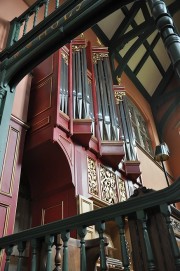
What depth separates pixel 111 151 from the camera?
14.3 feet

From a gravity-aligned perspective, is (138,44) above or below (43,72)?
above

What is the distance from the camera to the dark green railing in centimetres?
136

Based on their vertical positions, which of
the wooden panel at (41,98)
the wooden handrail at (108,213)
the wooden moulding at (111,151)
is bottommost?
the wooden handrail at (108,213)

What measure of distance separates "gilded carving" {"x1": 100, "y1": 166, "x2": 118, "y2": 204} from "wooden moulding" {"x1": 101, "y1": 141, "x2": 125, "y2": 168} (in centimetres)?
20

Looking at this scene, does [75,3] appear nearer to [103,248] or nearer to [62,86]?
[62,86]

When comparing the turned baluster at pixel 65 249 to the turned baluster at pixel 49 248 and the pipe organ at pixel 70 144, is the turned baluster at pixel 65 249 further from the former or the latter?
the pipe organ at pixel 70 144

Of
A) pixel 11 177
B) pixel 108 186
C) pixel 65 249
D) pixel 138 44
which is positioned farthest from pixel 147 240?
pixel 138 44

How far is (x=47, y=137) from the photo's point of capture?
11.7 ft

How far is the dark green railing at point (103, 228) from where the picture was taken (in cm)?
136

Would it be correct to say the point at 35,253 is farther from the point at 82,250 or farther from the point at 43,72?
the point at 43,72

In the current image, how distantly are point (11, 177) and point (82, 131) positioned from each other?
1.19 m

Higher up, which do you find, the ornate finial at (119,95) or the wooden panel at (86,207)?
the ornate finial at (119,95)

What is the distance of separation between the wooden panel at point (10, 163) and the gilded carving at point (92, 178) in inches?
43.1

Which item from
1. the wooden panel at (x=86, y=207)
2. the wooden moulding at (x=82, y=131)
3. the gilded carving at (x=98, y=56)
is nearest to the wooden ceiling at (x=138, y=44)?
the gilded carving at (x=98, y=56)
